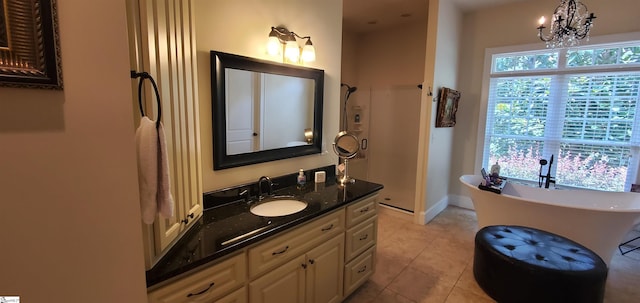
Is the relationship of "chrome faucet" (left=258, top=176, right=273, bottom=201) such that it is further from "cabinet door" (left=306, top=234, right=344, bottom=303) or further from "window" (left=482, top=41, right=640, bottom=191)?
"window" (left=482, top=41, right=640, bottom=191)

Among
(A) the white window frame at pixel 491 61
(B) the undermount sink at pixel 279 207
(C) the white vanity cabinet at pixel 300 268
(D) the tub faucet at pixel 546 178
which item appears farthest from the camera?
(D) the tub faucet at pixel 546 178

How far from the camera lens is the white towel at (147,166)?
2.99 feet

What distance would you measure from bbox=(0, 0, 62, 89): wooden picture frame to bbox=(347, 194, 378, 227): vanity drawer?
1699mm

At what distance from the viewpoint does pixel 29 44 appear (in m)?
0.64

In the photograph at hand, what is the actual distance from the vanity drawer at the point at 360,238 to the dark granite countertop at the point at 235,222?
0.83 ft

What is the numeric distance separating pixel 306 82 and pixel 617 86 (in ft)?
12.2

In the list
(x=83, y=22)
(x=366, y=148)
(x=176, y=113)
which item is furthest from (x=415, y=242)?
(x=83, y=22)

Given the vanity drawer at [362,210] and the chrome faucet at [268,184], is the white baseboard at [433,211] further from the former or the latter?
the chrome faucet at [268,184]

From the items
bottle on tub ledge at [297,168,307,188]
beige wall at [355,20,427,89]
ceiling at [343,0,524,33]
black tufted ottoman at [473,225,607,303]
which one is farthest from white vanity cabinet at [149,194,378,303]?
beige wall at [355,20,427,89]

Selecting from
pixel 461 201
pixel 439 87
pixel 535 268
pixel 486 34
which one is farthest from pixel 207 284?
pixel 486 34

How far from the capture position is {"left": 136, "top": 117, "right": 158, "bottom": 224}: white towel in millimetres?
911

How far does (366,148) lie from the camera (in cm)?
471

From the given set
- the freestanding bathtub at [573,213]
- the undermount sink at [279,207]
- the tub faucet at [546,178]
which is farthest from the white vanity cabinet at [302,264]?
the tub faucet at [546,178]

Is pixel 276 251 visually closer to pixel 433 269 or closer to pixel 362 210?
pixel 362 210
